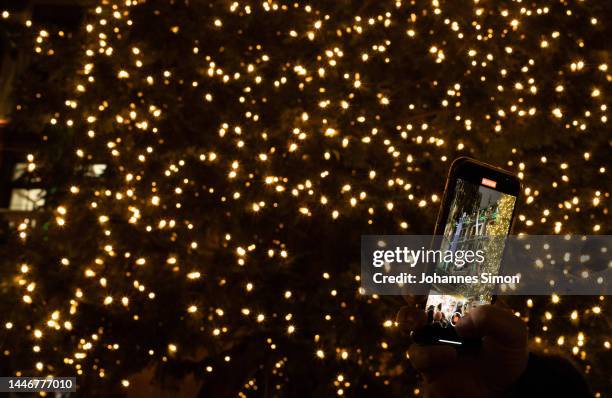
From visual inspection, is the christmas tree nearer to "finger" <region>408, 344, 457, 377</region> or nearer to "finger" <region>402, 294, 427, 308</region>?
"finger" <region>402, 294, 427, 308</region>

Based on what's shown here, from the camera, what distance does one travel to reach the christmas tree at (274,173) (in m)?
2.48

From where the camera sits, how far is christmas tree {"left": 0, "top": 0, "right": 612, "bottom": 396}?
2480 mm

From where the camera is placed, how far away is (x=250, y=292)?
2508 millimetres

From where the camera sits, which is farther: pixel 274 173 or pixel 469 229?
pixel 274 173

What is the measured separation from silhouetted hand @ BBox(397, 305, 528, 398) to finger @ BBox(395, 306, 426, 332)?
6 centimetres

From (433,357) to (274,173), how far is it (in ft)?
5.57

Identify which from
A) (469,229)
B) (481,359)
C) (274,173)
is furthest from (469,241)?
(274,173)

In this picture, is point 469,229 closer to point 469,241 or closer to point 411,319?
point 469,241

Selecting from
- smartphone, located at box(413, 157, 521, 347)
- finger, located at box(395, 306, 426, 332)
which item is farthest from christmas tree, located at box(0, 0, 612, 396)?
finger, located at box(395, 306, 426, 332)

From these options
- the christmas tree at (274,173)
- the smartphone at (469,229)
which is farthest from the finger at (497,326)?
the christmas tree at (274,173)

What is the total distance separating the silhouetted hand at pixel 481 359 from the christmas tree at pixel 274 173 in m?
1.35

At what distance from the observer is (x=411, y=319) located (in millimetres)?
1137

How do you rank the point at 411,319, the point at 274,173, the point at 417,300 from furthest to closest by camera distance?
the point at 274,173 → the point at 417,300 → the point at 411,319

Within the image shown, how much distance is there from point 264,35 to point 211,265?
1660 millimetres
